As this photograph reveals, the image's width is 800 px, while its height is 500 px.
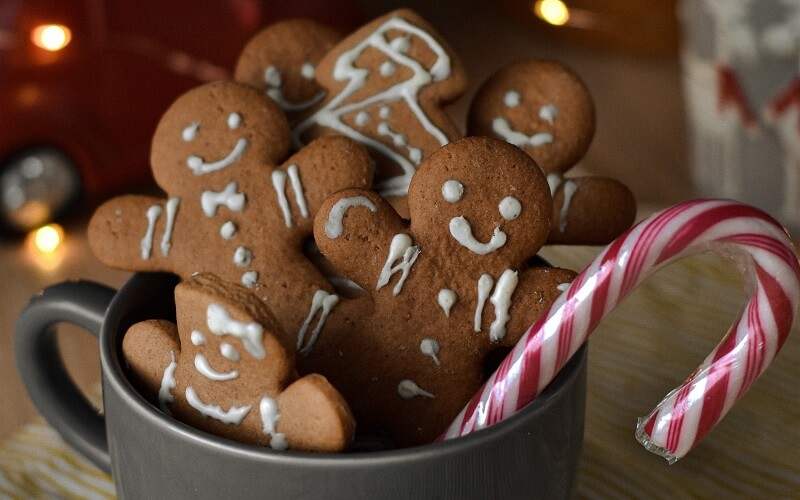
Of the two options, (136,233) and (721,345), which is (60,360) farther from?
(721,345)

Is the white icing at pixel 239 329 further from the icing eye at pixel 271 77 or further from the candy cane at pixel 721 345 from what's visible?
the icing eye at pixel 271 77

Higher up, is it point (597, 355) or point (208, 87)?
point (208, 87)

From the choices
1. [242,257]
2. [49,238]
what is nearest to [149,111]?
[49,238]

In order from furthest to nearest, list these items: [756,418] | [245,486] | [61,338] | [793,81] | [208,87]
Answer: [793,81] < [61,338] < [756,418] < [208,87] < [245,486]

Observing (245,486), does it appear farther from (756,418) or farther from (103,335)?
(756,418)

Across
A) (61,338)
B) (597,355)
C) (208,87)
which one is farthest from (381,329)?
(61,338)

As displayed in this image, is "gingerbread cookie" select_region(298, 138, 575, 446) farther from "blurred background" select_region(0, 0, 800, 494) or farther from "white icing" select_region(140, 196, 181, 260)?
"blurred background" select_region(0, 0, 800, 494)

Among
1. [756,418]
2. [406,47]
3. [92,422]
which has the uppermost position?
[406,47]
